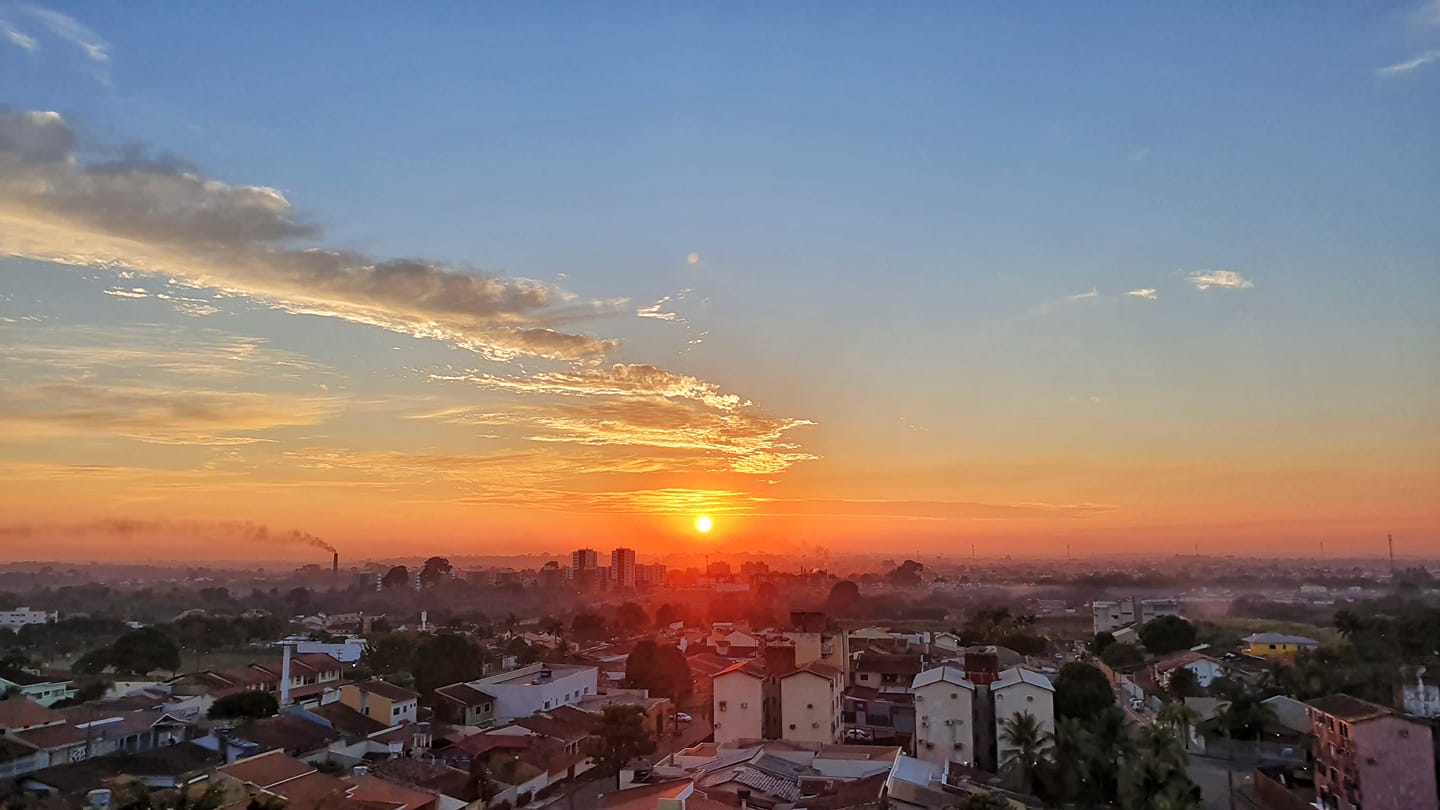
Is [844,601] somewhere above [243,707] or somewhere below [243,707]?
below

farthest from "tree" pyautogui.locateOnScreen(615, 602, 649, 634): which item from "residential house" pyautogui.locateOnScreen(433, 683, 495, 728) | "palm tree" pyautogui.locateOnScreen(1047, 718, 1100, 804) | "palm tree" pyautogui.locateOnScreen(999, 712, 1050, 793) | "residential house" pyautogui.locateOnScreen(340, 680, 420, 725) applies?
Result: "palm tree" pyautogui.locateOnScreen(1047, 718, 1100, 804)

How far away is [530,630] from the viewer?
63.2 m

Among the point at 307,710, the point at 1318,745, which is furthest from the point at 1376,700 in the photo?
the point at 307,710

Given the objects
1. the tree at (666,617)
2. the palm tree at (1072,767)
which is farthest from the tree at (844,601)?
the palm tree at (1072,767)

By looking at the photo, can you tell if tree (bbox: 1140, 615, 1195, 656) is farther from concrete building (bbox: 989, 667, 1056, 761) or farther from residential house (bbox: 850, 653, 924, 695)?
concrete building (bbox: 989, 667, 1056, 761)

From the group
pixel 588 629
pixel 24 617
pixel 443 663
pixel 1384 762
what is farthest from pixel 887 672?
pixel 24 617

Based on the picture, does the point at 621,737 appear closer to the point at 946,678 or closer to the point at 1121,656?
the point at 946,678

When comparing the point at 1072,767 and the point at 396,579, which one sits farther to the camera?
the point at 396,579

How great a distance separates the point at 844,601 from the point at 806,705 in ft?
184

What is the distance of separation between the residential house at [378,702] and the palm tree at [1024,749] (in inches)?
642

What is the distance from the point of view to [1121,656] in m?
40.6

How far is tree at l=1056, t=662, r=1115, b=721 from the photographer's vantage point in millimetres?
24812

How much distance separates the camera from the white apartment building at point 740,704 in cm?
2547

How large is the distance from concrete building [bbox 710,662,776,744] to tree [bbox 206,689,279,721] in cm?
1241
